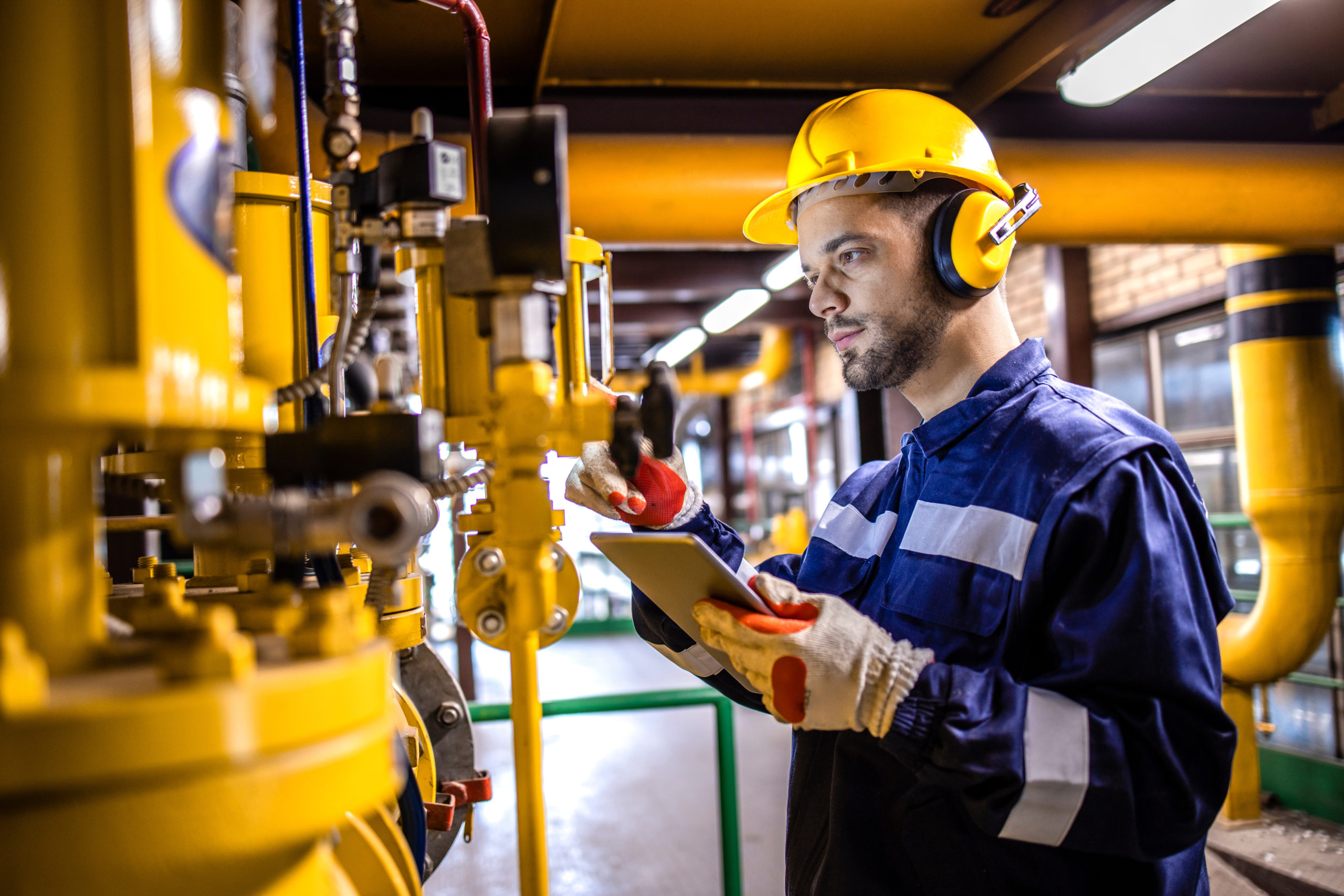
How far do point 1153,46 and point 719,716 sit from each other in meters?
1.95

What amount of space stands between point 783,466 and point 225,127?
10.2 meters

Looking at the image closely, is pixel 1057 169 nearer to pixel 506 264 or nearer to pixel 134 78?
pixel 506 264

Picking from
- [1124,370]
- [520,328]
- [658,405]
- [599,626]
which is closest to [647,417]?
[658,405]

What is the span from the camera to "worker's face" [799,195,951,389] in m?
1.40

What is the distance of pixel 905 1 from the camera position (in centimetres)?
232

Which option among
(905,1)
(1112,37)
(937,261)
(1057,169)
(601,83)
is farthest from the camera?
(601,83)

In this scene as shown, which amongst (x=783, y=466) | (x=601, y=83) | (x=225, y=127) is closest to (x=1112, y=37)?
(x=601, y=83)

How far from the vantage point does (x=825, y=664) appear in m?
0.96

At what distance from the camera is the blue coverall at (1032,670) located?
0.97 m

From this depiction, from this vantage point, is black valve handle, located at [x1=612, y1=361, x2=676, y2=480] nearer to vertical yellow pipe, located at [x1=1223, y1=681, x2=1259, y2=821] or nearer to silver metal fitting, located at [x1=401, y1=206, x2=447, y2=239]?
silver metal fitting, located at [x1=401, y1=206, x2=447, y2=239]

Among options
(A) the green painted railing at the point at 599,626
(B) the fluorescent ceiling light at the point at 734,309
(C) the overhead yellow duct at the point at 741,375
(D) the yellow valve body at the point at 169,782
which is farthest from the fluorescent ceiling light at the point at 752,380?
(D) the yellow valve body at the point at 169,782

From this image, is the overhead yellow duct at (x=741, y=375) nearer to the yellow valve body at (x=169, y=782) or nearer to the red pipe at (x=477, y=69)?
the red pipe at (x=477, y=69)

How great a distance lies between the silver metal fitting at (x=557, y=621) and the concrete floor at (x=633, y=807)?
2584mm

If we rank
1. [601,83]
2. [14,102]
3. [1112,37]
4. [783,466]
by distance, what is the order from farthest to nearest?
[783,466]
[601,83]
[1112,37]
[14,102]
